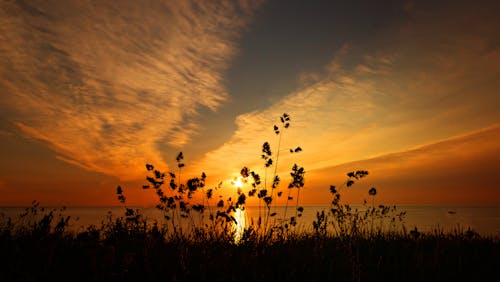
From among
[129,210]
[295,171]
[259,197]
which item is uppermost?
[295,171]

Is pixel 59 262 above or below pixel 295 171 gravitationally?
below

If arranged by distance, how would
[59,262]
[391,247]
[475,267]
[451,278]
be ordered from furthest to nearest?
[391,247] < [475,267] < [451,278] < [59,262]

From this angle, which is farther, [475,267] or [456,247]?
[456,247]

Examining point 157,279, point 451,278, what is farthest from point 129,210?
point 451,278

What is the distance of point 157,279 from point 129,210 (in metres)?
2.06

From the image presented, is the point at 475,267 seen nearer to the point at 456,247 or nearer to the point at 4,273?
the point at 456,247

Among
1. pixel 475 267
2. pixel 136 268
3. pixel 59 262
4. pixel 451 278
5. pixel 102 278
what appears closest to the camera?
pixel 102 278

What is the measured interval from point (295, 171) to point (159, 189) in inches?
99.8

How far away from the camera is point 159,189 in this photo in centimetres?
585

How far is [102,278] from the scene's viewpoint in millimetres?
3018

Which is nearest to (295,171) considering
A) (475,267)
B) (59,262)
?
(475,267)

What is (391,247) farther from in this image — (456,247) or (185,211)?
(185,211)

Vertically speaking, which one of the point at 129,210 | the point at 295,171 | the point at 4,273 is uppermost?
the point at 295,171

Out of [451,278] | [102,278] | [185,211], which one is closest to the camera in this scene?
[102,278]
